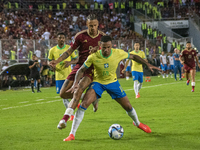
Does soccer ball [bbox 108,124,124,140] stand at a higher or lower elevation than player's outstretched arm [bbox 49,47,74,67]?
lower

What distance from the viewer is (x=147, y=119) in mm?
9883

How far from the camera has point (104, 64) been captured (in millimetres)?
7629

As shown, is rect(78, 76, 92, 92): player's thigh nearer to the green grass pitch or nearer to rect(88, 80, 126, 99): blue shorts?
rect(88, 80, 126, 99): blue shorts

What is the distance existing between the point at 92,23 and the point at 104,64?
1.28 metres

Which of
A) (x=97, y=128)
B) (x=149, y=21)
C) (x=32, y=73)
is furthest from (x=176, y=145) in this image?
(x=149, y=21)

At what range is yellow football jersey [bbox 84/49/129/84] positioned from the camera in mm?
7602

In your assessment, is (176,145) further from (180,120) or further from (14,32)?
(14,32)

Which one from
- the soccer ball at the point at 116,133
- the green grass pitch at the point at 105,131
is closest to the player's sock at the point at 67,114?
the green grass pitch at the point at 105,131

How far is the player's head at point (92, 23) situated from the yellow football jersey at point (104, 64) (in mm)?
1012

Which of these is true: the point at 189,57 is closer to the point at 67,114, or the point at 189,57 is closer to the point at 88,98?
the point at 88,98

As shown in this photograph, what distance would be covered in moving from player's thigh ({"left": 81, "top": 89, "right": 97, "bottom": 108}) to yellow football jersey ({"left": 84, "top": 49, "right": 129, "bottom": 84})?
1.13ft

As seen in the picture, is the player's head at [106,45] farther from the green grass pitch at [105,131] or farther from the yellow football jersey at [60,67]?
the yellow football jersey at [60,67]

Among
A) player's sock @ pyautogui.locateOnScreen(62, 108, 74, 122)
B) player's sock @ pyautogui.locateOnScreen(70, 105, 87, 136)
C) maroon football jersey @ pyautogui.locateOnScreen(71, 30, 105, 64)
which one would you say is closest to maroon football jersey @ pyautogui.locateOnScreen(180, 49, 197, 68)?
maroon football jersey @ pyautogui.locateOnScreen(71, 30, 105, 64)

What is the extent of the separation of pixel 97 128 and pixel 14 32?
90.3 ft
